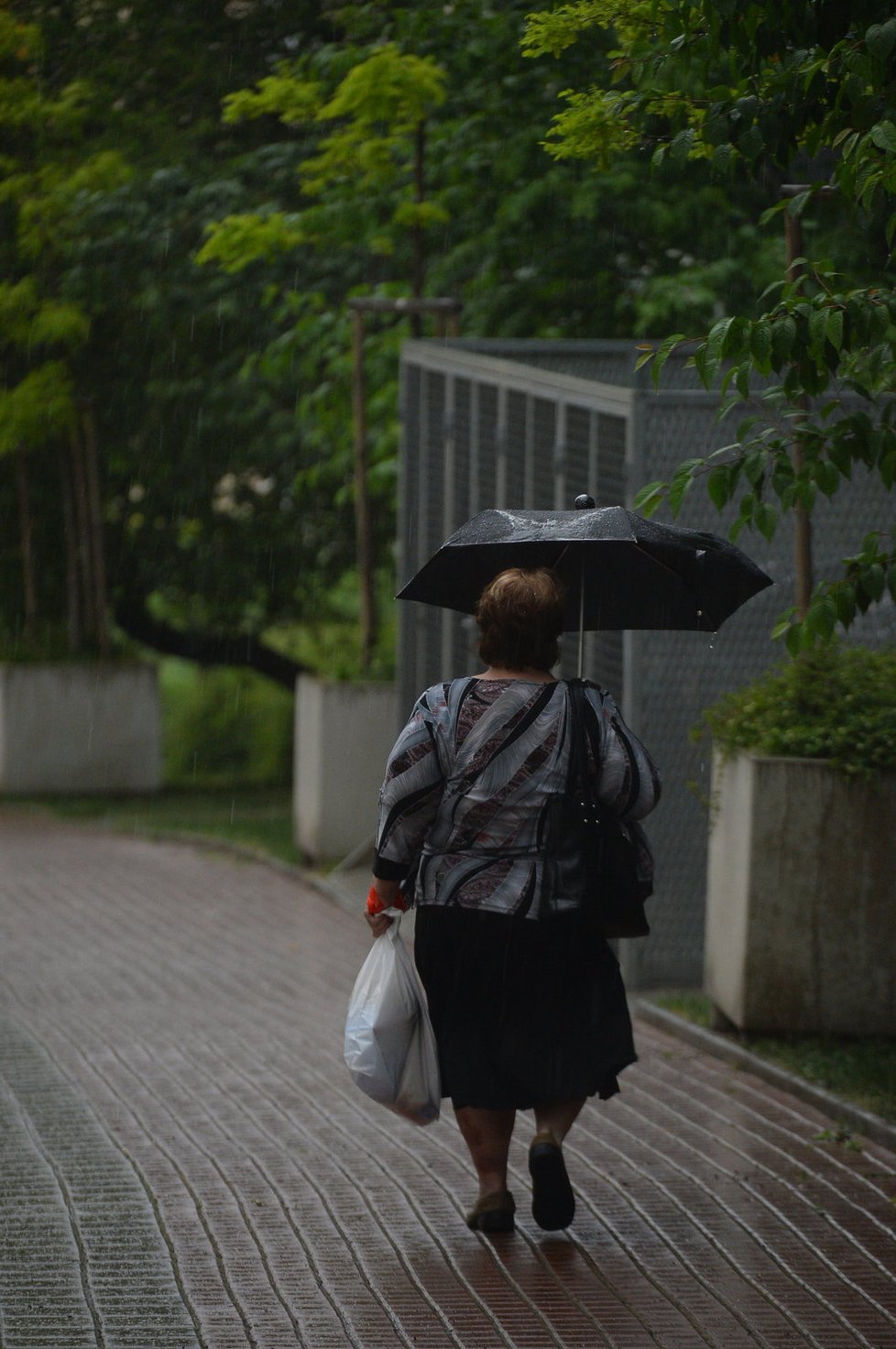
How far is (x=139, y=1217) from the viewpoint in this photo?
19.3ft

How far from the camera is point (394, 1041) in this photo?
559cm

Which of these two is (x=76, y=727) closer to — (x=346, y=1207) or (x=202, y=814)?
(x=202, y=814)

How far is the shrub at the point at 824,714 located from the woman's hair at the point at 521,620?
8.87ft

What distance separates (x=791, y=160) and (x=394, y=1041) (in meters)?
3.03

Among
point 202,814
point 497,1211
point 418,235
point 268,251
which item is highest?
point 418,235

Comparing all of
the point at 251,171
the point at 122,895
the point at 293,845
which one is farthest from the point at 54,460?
the point at 122,895

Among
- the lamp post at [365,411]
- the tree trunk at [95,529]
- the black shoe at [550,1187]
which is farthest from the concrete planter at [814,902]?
the tree trunk at [95,529]

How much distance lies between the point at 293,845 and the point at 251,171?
5393 millimetres

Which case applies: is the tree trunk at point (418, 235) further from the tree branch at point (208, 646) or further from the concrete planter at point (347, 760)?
the tree branch at point (208, 646)

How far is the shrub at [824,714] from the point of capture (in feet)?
26.1

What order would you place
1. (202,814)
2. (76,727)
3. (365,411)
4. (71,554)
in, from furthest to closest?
(71,554), (76,727), (202,814), (365,411)

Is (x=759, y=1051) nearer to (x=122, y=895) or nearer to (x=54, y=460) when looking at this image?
(x=122, y=895)

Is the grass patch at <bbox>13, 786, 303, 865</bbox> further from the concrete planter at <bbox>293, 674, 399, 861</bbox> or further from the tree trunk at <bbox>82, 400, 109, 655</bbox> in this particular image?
the tree trunk at <bbox>82, 400, 109, 655</bbox>

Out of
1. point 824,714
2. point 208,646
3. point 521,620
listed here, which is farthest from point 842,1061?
point 208,646
